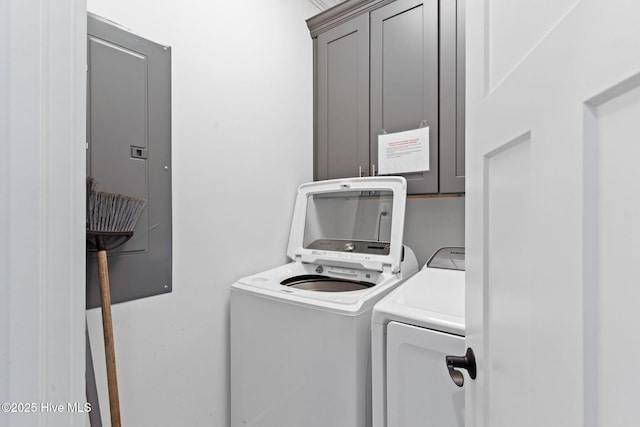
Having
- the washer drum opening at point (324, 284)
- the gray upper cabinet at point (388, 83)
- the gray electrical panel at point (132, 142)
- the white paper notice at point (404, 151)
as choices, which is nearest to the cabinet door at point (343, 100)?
the gray upper cabinet at point (388, 83)

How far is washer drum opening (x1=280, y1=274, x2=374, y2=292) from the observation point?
1.65 m

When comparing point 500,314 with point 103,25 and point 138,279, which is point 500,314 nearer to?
point 138,279

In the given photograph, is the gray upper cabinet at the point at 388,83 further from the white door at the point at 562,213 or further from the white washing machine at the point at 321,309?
the white door at the point at 562,213

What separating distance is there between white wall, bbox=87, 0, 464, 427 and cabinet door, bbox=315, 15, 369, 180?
181 mm

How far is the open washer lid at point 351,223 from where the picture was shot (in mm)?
1637

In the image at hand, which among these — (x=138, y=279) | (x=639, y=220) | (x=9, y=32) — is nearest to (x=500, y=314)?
(x=639, y=220)

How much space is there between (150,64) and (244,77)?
0.51 metres

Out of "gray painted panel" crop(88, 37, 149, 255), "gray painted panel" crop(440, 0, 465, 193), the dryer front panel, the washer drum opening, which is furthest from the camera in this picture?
the washer drum opening

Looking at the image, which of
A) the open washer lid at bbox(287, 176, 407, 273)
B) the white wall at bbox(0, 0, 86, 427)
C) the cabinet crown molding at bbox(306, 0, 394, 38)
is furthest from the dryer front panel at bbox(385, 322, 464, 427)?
the cabinet crown molding at bbox(306, 0, 394, 38)

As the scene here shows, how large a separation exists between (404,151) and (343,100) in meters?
0.54

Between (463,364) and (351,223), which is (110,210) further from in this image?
(351,223)

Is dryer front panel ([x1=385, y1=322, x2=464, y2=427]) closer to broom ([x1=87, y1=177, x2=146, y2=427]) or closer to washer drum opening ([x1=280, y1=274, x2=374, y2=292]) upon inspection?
washer drum opening ([x1=280, y1=274, x2=374, y2=292])

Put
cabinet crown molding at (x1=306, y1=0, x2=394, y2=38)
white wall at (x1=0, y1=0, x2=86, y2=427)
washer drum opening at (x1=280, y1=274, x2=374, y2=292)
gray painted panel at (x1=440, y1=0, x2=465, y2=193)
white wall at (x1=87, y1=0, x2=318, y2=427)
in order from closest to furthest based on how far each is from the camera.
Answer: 1. white wall at (x1=0, y1=0, x2=86, y2=427)
2. white wall at (x1=87, y1=0, x2=318, y2=427)
3. gray painted panel at (x1=440, y1=0, x2=465, y2=193)
4. washer drum opening at (x1=280, y1=274, x2=374, y2=292)
5. cabinet crown molding at (x1=306, y1=0, x2=394, y2=38)

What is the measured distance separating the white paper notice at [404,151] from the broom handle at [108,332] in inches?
55.2
